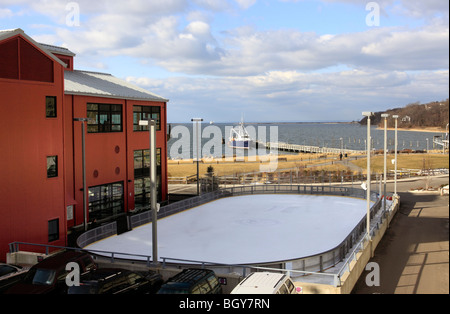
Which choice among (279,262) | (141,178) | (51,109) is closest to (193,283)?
(279,262)

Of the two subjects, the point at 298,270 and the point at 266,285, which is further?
the point at 298,270

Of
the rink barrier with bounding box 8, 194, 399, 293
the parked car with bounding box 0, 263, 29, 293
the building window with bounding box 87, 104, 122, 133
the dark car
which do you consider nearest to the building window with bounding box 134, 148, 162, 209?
the building window with bounding box 87, 104, 122, 133

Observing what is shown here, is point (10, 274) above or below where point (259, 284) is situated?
below

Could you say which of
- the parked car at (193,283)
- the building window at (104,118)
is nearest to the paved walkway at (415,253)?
the parked car at (193,283)

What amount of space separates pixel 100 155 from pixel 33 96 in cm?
925

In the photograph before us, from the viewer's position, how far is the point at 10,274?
17766 mm

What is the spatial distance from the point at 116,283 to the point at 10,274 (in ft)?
22.0

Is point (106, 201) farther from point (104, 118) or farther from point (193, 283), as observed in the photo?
point (193, 283)

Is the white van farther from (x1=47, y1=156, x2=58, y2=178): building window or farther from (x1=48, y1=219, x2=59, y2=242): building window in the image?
(x1=47, y1=156, x2=58, y2=178): building window

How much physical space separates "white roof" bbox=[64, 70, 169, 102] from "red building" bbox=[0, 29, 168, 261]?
130 millimetres

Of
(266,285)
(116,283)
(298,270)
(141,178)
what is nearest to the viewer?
(266,285)

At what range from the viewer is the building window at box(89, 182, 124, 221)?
30.5 meters

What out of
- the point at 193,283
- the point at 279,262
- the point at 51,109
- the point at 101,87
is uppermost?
the point at 101,87
